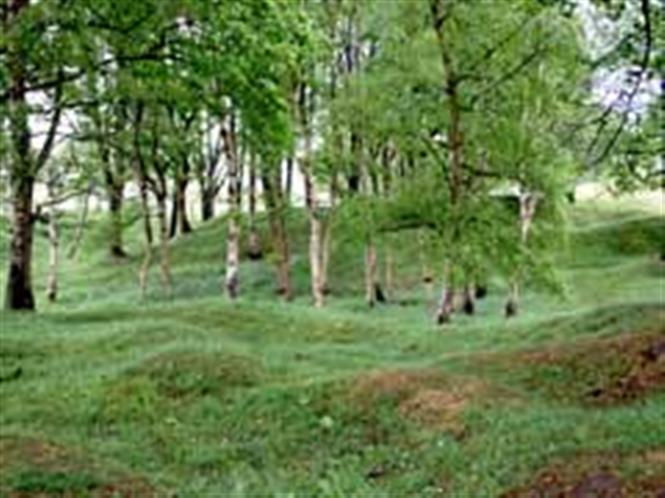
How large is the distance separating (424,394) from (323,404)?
155cm

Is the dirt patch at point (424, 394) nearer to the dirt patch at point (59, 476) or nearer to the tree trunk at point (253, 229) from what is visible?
the dirt patch at point (59, 476)

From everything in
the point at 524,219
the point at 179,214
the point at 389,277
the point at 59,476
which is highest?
the point at 179,214

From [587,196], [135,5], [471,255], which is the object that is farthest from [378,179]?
[587,196]

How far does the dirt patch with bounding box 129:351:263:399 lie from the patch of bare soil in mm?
7990

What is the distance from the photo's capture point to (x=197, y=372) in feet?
70.3

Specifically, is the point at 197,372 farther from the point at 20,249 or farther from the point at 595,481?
the point at 20,249

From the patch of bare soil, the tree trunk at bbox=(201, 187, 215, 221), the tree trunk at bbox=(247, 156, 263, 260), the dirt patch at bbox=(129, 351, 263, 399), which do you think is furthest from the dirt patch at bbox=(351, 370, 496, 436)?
the tree trunk at bbox=(201, 187, 215, 221)

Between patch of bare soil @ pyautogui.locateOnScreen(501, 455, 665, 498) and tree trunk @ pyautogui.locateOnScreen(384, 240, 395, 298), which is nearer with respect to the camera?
patch of bare soil @ pyautogui.locateOnScreen(501, 455, 665, 498)

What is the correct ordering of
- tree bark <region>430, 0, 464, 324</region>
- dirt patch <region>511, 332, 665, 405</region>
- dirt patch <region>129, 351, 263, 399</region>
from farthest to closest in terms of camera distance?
tree bark <region>430, 0, 464, 324</region>
dirt patch <region>129, 351, 263, 399</region>
dirt patch <region>511, 332, 665, 405</region>

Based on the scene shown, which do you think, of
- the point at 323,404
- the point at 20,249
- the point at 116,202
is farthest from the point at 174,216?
the point at 323,404

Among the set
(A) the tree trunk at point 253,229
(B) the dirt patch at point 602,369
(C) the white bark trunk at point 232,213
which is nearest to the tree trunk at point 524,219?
(C) the white bark trunk at point 232,213

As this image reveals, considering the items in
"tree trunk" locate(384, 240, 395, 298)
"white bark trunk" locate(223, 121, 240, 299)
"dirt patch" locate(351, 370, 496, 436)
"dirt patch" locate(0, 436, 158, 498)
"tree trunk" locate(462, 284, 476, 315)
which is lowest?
"dirt patch" locate(0, 436, 158, 498)

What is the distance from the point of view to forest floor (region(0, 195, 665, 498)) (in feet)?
48.5

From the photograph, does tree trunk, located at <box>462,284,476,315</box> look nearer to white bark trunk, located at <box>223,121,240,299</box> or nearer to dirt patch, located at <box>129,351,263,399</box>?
white bark trunk, located at <box>223,121,240,299</box>
